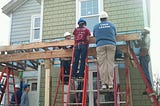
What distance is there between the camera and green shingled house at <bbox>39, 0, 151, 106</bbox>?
8.08m

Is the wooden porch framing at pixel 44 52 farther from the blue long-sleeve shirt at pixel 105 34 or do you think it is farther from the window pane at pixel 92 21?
the window pane at pixel 92 21

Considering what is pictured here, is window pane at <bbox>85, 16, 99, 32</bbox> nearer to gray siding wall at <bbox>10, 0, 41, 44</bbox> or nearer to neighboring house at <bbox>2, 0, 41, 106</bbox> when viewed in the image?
neighboring house at <bbox>2, 0, 41, 106</bbox>

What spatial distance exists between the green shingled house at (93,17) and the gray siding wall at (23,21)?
2.14m

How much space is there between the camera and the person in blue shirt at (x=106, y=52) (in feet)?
19.1

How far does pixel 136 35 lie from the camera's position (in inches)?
237

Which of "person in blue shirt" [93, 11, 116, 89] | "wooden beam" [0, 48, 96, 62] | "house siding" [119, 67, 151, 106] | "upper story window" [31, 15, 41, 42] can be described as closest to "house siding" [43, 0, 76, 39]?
"upper story window" [31, 15, 41, 42]

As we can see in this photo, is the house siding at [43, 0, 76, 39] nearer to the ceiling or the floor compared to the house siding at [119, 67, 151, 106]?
nearer to the ceiling

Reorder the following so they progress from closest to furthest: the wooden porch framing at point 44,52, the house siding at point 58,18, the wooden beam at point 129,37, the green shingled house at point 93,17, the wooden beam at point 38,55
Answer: the wooden beam at point 129,37 → the wooden porch framing at point 44,52 → the wooden beam at point 38,55 → the green shingled house at point 93,17 → the house siding at point 58,18

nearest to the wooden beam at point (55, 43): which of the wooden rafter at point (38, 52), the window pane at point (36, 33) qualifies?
the wooden rafter at point (38, 52)

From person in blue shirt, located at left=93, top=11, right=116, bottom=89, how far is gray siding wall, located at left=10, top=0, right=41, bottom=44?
6202 mm

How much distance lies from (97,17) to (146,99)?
11.4 feet

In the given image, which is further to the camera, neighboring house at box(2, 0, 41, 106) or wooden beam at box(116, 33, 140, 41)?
neighboring house at box(2, 0, 41, 106)

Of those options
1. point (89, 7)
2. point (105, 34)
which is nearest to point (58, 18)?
point (89, 7)

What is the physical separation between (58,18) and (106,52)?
4.19 meters
